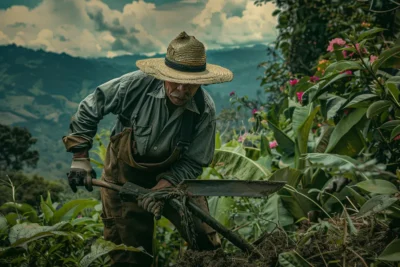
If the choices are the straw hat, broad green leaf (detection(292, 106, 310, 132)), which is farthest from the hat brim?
broad green leaf (detection(292, 106, 310, 132))

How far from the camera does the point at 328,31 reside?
7180mm

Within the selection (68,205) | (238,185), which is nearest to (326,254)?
(238,185)

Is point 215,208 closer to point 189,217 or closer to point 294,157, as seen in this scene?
point 294,157

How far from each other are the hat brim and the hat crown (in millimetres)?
64

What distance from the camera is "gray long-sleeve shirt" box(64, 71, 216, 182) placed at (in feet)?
11.5

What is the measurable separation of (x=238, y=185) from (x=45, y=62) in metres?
17.5

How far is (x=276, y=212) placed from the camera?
433cm

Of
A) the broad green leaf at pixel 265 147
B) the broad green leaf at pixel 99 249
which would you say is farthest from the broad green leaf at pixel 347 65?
the broad green leaf at pixel 265 147

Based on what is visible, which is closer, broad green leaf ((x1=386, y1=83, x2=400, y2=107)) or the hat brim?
broad green leaf ((x1=386, y1=83, x2=400, y2=107))

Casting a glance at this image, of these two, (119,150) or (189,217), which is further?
(119,150)

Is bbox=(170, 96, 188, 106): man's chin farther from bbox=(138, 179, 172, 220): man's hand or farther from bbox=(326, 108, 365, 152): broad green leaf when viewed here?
bbox=(326, 108, 365, 152): broad green leaf

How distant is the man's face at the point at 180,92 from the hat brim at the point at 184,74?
114 mm

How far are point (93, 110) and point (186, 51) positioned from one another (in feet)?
2.65

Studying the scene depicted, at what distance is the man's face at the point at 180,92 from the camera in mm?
3297
